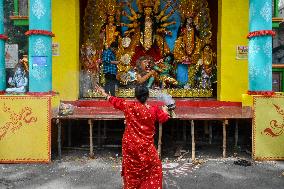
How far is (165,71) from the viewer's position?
12.9 metres

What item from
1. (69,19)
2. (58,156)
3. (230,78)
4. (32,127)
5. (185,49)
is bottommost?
(58,156)

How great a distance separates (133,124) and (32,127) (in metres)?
4.02

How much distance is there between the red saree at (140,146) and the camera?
4902 mm

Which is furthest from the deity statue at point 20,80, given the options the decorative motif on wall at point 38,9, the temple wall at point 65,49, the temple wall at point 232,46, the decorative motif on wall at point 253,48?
the decorative motif on wall at point 253,48

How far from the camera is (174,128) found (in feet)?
36.0

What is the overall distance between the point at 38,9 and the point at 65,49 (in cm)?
270

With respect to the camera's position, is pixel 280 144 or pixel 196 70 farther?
pixel 196 70

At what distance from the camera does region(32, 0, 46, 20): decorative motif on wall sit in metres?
9.18

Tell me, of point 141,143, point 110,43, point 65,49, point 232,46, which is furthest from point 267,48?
point 65,49

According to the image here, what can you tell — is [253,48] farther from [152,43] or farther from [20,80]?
[20,80]

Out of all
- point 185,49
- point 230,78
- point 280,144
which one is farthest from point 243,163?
point 185,49

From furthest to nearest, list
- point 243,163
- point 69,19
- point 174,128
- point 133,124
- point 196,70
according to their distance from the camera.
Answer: point 196,70 → point 69,19 → point 174,128 → point 243,163 → point 133,124

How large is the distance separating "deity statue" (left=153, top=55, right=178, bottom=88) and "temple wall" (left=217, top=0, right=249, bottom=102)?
1.93 meters

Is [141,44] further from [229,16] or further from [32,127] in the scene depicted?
[32,127]
